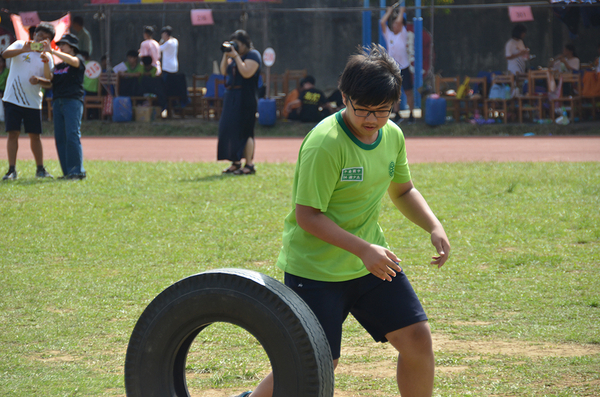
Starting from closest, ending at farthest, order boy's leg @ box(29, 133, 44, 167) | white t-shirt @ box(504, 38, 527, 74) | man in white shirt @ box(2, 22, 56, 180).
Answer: man in white shirt @ box(2, 22, 56, 180) → boy's leg @ box(29, 133, 44, 167) → white t-shirt @ box(504, 38, 527, 74)

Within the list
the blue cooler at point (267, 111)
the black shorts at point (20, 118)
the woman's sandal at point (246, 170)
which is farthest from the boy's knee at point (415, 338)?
the blue cooler at point (267, 111)

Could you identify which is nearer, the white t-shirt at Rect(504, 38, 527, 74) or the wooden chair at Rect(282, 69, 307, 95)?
the white t-shirt at Rect(504, 38, 527, 74)

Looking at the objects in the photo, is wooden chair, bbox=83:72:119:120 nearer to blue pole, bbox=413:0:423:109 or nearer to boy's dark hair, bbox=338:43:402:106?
blue pole, bbox=413:0:423:109

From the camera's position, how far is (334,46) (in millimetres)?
24109

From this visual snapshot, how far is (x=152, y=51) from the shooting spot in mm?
17312

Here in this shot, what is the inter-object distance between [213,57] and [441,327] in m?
21.9

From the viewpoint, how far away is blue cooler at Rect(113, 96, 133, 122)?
682 inches

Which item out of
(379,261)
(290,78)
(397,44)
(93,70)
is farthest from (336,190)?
(290,78)

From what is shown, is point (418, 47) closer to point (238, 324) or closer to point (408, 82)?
point (408, 82)

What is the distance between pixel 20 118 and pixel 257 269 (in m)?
5.35

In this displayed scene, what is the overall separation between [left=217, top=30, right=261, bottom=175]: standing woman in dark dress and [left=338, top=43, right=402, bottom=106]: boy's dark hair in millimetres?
7152

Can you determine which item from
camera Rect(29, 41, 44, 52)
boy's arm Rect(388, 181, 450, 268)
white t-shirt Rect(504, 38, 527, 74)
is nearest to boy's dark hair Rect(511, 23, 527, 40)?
white t-shirt Rect(504, 38, 527, 74)

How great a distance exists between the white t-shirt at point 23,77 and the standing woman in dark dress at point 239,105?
2.38 m

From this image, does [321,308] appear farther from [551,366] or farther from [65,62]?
[65,62]
